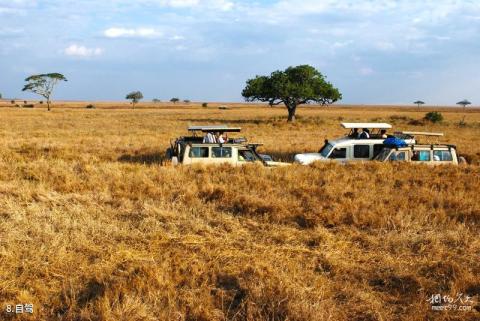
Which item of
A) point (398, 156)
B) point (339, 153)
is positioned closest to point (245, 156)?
point (339, 153)

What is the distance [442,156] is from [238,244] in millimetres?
8665

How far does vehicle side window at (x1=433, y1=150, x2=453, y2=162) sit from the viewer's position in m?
12.8

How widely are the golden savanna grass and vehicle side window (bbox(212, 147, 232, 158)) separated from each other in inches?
49.2

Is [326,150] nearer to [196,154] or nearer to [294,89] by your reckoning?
[196,154]

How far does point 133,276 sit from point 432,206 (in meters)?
6.20

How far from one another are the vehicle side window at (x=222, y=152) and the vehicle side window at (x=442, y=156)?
238 inches

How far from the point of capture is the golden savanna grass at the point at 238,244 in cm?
498

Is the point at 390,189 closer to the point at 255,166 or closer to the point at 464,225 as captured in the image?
the point at 464,225

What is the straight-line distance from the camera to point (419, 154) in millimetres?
12734

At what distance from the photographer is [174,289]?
5.27 m

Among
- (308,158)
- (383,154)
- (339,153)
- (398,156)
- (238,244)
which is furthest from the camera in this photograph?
(308,158)

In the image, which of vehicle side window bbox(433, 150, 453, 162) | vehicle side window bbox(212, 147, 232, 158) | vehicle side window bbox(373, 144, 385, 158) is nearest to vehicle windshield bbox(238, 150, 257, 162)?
vehicle side window bbox(212, 147, 232, 158)

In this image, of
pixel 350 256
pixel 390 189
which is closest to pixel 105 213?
pixel 350 256

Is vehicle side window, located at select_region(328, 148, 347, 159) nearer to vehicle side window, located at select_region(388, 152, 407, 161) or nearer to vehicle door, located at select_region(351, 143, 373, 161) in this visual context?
vehicle door, located at select_region(351, 143, 373, 161)
